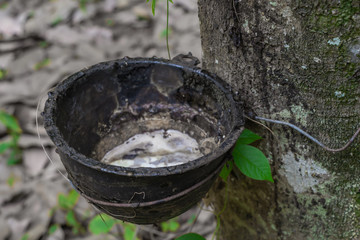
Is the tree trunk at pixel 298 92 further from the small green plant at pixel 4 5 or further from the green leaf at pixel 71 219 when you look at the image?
the small green plant at pixel 4 5

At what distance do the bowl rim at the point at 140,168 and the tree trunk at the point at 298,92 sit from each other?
0.11 m

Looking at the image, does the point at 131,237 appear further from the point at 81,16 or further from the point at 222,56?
the point at 81,16

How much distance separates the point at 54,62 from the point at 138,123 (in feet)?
6.86

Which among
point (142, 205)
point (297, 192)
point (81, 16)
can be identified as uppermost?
point (81, 16)

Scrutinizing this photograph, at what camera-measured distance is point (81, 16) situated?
4062 mm

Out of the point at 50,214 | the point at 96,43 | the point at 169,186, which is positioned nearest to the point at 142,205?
the point at 169,186

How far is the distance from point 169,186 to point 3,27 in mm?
3503

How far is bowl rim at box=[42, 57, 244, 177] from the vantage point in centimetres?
111

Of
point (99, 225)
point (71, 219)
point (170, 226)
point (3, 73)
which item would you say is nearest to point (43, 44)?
point (3, 73)

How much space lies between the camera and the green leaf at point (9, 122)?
2.93 m

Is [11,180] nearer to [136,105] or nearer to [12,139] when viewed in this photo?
[12,139]

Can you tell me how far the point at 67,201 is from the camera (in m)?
2.58

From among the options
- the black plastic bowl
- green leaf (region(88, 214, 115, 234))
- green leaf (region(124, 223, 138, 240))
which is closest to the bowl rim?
the black plastic bowl

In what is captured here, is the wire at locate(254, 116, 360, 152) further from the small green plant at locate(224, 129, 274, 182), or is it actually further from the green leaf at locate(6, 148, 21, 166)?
the green leaf at locate(6, 148, 21, 166)
